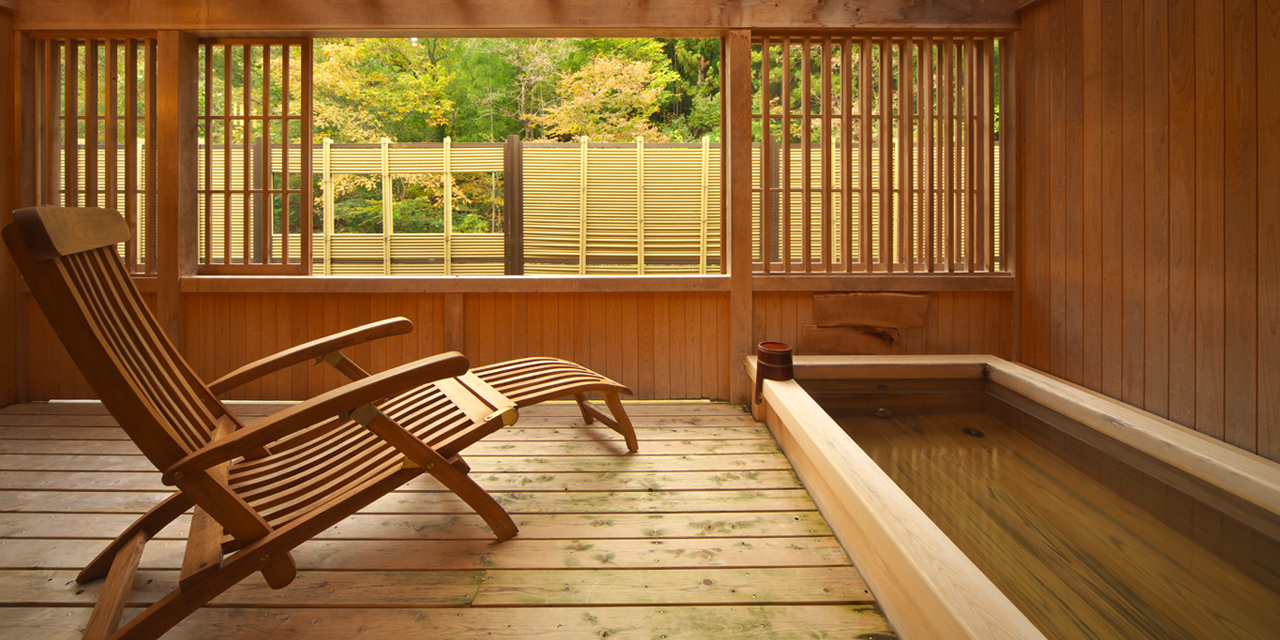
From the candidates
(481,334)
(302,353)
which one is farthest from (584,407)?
(302,353)

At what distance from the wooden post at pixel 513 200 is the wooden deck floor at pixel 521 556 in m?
5.86

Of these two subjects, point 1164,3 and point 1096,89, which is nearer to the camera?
point 1164,3

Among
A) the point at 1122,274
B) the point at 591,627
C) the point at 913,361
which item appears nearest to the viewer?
the point at 591,627

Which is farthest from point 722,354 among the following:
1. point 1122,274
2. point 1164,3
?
point 1164,3

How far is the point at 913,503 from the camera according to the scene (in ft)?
5.26

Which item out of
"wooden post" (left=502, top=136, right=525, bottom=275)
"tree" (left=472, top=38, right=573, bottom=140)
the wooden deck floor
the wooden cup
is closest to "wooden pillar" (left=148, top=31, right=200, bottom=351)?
the wooden deck floor

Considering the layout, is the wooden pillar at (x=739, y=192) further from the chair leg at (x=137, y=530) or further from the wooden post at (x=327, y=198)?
the wooden post at (x=327, y=198)

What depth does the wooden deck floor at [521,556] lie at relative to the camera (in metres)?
1.56

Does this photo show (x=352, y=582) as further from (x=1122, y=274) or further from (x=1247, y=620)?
(x=1122, y=274)

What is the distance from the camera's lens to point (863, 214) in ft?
11.7

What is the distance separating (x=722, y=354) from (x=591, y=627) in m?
2.16

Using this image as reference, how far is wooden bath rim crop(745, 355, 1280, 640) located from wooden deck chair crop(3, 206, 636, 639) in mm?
1044

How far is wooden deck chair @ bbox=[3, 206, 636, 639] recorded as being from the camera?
4.33ft

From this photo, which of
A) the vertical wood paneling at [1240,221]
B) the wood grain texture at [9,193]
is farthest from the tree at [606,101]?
the vertical wood paneling at [1240,221]
